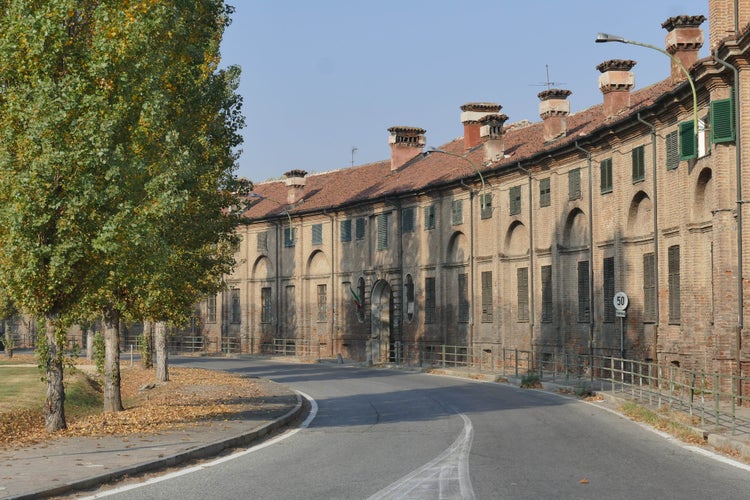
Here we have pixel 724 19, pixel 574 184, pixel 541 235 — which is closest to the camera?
pixel 724 19

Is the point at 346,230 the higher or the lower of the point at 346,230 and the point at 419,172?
the lower

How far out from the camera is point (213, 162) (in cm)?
2977

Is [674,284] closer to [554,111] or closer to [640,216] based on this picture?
[640,216]

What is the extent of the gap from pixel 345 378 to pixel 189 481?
85.9 feet

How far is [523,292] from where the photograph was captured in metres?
43.6

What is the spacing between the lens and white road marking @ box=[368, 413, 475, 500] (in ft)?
36.4

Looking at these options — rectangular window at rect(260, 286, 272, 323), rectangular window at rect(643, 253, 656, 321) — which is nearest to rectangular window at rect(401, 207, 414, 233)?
rectangular window at rect(260, 286, 272, 323)

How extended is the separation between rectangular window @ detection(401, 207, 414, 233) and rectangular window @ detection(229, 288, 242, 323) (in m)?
18.6

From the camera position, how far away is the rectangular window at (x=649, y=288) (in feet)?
108

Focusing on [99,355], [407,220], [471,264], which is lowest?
[99,355]

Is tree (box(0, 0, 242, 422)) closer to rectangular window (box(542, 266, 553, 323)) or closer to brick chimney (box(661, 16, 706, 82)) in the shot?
brick chimney (box(661, 16, 706, 82))

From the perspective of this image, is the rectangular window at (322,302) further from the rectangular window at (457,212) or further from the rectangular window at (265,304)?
the rectangular window at (457,212)

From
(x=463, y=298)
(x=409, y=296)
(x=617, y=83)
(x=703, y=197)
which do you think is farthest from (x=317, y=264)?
(x=703, y=197)

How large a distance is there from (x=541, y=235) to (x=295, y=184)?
2818cm
